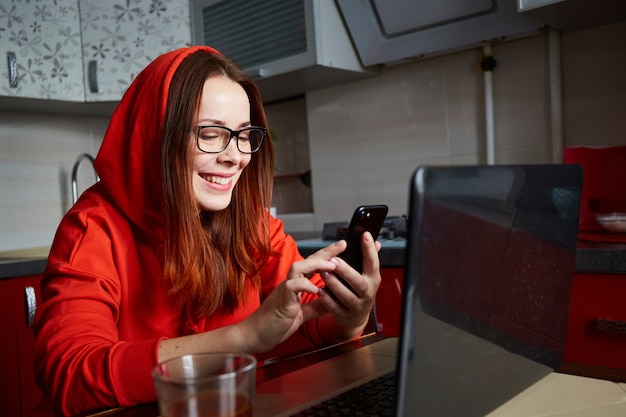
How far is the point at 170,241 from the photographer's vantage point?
1.07 m

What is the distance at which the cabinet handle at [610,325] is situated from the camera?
129 centimetres

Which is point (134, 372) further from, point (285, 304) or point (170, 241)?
point (170, 241)

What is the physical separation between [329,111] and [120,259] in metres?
1.62

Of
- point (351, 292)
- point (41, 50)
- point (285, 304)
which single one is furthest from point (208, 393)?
point (41, 50)

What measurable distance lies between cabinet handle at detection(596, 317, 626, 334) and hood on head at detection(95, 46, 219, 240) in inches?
38.3

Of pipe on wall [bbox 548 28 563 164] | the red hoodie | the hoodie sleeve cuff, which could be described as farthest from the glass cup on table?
pipe on wall [bbox 548 28 563 164]

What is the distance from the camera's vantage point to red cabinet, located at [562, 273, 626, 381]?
132 cm

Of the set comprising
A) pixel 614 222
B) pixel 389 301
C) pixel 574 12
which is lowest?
pixel 389 301

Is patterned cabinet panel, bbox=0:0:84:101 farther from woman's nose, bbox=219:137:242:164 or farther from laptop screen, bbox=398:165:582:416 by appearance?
laptop screen, bbox=398:165:582:416

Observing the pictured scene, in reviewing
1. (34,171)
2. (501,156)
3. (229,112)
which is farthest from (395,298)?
(34,171)

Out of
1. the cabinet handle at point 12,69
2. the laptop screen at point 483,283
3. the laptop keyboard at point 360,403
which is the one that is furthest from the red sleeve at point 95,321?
the cabinet handle at point 12,69

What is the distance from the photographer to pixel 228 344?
822 mm

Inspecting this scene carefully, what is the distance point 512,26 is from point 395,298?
928 millimetres

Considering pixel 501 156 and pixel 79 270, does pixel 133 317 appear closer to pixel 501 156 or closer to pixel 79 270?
pixel 79 270
